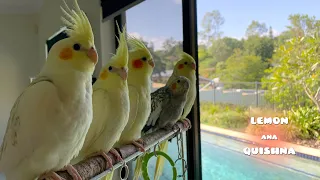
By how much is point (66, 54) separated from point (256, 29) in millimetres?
1201

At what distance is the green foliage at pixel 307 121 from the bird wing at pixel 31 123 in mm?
1242

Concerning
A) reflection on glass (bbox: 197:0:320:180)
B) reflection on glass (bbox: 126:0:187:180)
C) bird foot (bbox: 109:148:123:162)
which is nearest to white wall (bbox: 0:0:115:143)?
reflection on glass (bbox: 126:0:187:180)

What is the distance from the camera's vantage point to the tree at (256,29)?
1699 millimetres

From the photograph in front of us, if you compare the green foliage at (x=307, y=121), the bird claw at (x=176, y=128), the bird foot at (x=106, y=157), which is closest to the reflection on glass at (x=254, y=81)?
the green foliage at (x=307, y=121)

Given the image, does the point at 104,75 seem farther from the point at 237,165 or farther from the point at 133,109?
the point at 237,165

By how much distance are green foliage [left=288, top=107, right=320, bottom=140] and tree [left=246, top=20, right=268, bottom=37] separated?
0.42 m

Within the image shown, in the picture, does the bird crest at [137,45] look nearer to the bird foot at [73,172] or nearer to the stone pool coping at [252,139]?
the bird foot at [73,172]

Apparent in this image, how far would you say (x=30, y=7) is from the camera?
3.62 m

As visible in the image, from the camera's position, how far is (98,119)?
0.98m

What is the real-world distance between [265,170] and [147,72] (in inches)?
37.4

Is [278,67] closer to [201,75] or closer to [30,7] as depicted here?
→ [201,75]

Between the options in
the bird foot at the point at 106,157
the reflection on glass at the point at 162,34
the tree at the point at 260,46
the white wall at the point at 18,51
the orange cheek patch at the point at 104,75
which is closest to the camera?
the bird foot at the point at 106,157

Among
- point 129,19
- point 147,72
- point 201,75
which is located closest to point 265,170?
point 201,75

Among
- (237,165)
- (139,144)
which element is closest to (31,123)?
(139,144)
